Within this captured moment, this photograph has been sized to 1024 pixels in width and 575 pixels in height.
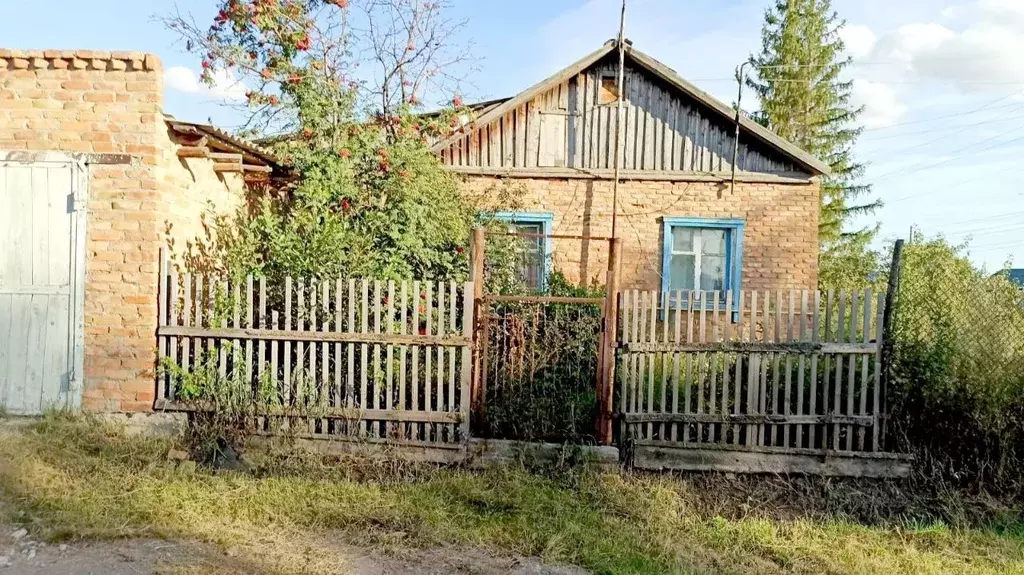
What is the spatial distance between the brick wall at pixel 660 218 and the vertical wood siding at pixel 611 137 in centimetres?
33

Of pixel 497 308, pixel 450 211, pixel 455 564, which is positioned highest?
pixel 450 211

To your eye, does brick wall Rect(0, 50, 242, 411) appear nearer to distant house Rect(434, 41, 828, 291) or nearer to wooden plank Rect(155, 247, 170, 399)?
wooden plank Rect(155, 247, 170, 399)

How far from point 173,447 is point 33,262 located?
2.24m

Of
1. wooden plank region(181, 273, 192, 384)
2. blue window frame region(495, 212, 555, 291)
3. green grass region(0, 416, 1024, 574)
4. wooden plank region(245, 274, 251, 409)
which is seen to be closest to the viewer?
green grass region(0, 416, 1024, 574)

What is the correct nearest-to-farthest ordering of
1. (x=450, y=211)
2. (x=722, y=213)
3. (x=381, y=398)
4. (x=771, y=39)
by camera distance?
(x=381, y=398), (x=450, y=211), (x=722, y=213), (x=771, y=39)

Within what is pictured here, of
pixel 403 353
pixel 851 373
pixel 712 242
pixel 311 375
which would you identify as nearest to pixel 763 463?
pixel 851 373

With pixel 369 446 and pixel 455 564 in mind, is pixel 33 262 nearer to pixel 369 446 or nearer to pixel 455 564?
pixel 369 446

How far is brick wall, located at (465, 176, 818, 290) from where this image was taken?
34.8 feet

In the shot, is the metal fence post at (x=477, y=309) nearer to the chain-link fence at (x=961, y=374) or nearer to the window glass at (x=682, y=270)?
the chain-link fence at (x=961, y=374)

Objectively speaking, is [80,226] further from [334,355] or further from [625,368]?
[625,368]

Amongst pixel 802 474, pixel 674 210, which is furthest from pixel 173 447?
pixel 674 210

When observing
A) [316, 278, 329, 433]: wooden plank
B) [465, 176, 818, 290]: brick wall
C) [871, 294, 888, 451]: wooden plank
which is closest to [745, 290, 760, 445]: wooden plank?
[871, 294, 888, 451]: wooden plank

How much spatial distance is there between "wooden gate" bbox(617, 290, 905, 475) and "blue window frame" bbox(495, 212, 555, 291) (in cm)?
401

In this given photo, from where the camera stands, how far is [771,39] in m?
23.4
